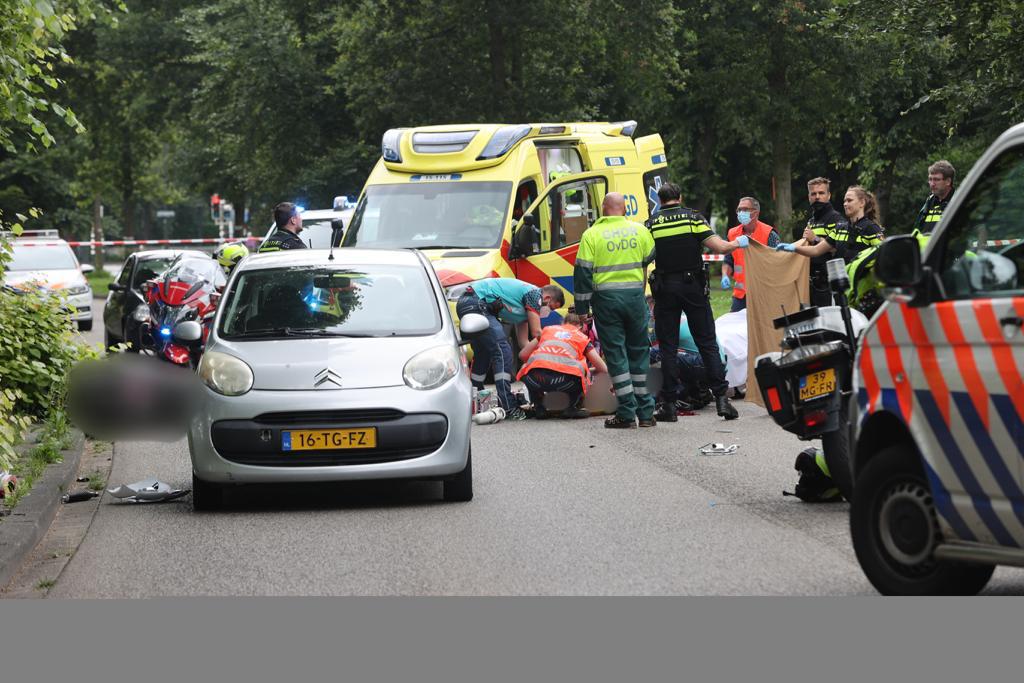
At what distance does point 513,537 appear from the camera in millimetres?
9039

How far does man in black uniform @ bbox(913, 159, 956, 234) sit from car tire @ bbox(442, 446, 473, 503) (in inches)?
177

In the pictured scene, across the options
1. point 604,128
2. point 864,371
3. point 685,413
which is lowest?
point 685,413

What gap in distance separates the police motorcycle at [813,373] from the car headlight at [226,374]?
3026mm

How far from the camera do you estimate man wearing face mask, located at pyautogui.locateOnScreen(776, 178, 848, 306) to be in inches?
577

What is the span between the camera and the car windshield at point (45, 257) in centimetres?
3344

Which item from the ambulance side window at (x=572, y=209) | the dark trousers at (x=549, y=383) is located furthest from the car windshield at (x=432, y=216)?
the dark trousers at (x=549, y=383)

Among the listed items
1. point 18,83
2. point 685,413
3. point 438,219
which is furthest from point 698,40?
point 18,83

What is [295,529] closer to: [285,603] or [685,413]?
[285,603]

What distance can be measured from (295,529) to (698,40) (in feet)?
115

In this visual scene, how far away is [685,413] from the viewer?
15656 mm

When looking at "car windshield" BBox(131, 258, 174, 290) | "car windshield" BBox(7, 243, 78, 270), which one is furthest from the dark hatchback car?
"car windshield" BBox(7, 243, 78, 270)

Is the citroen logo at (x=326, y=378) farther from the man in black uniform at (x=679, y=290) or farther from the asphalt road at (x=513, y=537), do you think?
the man in black uniform at (x=679, y=290)

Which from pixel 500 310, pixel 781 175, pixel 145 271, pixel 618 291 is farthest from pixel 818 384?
pixel 781 175

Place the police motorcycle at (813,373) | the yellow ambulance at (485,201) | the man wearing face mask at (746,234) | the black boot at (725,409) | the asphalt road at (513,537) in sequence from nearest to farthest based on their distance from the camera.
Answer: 1. the asphalt road at (513,537)
2. the police motorcycle at (813,373)
3. the black boot at (725,409)
4. the man wearing face mask at (746,234)
5. the yellow ambulance at (485,201)
